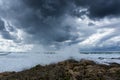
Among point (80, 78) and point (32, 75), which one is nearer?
point (80, 78)

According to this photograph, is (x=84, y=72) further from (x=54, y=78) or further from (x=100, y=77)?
(x=54, y=78)

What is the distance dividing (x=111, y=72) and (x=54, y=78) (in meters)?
7.22

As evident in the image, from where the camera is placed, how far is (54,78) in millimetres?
21266

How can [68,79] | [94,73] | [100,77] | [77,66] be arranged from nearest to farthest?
1. [68,79]
2. [100,77]
3. [94,73]
4. [77,66]

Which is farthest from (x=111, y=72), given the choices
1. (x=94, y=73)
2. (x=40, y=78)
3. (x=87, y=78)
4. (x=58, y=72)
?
(x=40, y=78)

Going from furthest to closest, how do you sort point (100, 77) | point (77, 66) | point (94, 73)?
point (77, 66), point (94, 73), point (100, 77)

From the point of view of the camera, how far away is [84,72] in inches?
980

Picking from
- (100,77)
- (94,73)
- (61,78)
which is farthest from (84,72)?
(61,78)

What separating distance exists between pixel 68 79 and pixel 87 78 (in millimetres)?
2441

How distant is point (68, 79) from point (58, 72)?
Result: 1890mm

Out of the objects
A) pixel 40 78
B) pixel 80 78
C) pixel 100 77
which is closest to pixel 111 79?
pixel 100 77

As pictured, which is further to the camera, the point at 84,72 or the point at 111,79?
the point at 84,72

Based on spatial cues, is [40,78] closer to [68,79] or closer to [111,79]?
[68,79]

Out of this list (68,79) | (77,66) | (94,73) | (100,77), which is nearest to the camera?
(68,79)
